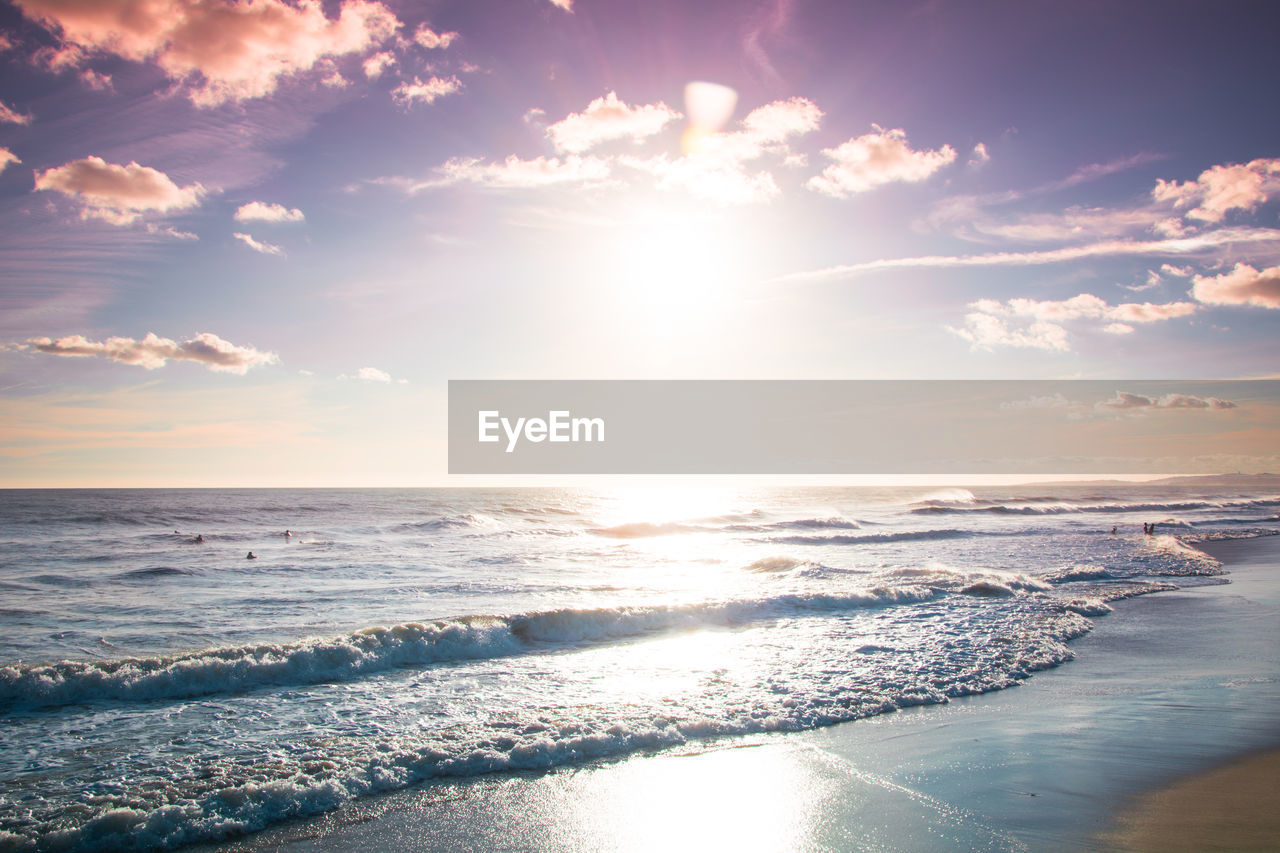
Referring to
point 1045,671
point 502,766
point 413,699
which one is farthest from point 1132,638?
point 413,699

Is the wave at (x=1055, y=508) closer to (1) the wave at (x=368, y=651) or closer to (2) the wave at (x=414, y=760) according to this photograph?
(1) the wave at (x=368, y=651)

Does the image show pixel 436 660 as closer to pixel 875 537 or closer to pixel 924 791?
pixel 924 791

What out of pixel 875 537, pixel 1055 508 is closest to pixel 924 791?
pixel 875 537

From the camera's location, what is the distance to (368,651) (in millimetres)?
13367

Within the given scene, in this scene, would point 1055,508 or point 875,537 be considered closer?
point 875,537

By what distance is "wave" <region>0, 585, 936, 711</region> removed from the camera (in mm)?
11266

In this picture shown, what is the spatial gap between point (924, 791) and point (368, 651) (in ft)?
35.7

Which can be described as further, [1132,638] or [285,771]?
[1132,638]

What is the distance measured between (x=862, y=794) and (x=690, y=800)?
6.21 ft

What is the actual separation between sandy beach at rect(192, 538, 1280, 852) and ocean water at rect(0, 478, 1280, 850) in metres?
0.63

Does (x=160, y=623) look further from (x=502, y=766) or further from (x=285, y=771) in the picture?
(x=502, y=766)

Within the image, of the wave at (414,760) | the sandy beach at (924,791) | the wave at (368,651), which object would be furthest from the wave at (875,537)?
the sandy beach at (924,791)

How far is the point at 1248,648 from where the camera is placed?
12.9 meters

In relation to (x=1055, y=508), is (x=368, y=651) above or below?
above
